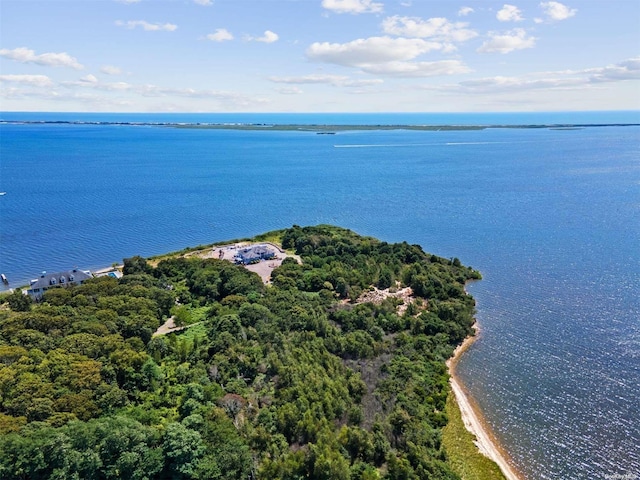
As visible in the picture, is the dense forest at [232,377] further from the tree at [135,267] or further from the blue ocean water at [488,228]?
the blue ocean water at [488,228]

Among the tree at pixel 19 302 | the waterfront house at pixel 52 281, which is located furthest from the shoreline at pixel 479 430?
the tree at pixel 19 302

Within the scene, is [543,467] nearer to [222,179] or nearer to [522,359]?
[522,359]

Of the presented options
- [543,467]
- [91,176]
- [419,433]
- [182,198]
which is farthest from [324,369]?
[91,176]

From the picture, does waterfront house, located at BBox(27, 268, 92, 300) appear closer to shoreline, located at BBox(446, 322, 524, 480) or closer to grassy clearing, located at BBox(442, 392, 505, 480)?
shoreline, located at BBox(446, 322, 524, 480)

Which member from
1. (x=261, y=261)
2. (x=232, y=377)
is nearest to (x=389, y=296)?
(x=261, y=261)

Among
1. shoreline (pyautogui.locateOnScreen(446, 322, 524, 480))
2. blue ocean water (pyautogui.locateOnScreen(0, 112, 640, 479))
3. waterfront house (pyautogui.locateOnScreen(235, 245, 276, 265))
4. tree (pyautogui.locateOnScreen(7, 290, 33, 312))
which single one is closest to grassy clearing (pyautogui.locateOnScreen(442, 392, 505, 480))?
shoreline (pyautogui.locateOnScreen(446, 322, 524, 480))

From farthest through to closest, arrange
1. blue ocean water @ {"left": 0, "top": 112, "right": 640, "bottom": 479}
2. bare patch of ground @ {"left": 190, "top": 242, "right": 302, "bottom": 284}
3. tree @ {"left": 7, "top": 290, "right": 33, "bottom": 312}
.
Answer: bare patch of ground @ {"left": 190, "top": 242, "right": 302, "bottom": 284} → tree @ {"left": 7, "top": 290, "right": 33, "bottom": 312} → blue ocean water @ {"left": 0, "top": 112, "right": 640, "bottom": 479}

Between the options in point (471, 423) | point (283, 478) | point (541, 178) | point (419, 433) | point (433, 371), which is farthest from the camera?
point (541, 178)
